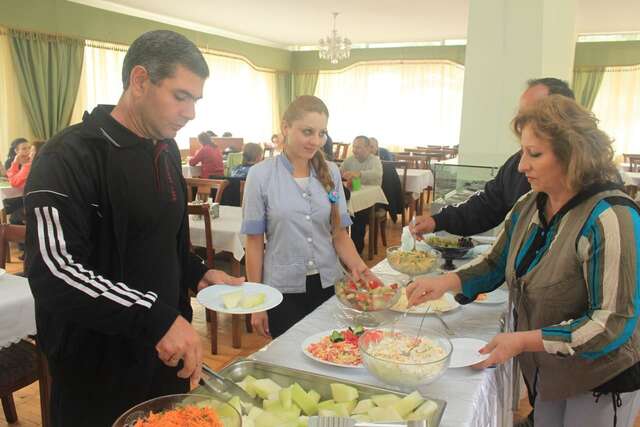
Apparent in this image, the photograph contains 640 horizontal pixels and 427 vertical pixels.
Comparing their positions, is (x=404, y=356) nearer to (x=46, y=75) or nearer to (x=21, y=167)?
(x=21, y=167)

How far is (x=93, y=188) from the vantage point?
1075mm

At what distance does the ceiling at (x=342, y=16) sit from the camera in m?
6.79

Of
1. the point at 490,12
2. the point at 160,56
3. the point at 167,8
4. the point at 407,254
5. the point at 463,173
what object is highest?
the point at 167,8

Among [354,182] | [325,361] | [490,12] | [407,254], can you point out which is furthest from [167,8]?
[325,361]

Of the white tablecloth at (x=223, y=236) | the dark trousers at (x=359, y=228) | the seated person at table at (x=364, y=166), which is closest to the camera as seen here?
the white tablecloth at (x=223, y=236)

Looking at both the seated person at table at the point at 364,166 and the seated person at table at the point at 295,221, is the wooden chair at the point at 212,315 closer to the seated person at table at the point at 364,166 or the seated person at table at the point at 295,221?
the seated person at table at the point at 295,221

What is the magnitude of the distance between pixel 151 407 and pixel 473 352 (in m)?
0.79

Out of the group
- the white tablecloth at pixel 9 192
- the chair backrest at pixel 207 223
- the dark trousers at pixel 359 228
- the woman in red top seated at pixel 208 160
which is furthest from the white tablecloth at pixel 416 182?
the white tablecloth at pixel 9 192

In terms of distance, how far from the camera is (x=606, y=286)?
121 cm

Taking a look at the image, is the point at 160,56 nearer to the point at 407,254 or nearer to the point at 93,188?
the point at 93,188

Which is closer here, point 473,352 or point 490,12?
point 473,352

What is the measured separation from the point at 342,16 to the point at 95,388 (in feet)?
23.6

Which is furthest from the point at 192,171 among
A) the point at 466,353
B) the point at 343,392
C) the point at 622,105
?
the point at 622,105

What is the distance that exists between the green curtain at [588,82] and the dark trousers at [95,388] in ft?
31.4
